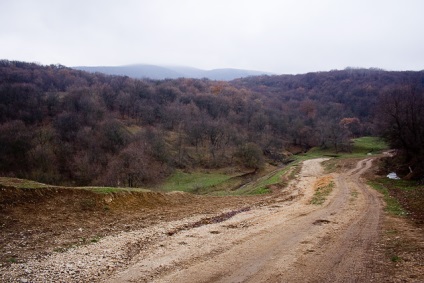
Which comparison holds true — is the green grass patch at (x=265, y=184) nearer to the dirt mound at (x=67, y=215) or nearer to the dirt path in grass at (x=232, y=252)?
the dirt mound at (x=67, y=215)

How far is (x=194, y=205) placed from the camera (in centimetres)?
1797

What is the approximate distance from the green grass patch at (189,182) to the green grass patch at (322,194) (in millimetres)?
18429

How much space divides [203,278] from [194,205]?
33.2 feet

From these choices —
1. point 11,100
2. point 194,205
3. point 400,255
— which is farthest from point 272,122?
point 400,255

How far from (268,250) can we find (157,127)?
80.1 metres

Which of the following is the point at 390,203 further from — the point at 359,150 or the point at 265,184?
the point at 359,150

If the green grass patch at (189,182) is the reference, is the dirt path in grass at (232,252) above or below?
above

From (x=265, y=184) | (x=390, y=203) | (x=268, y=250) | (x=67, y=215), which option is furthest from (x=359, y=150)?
(x=67, y=215)

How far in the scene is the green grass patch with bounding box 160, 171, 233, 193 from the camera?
41.3 meters

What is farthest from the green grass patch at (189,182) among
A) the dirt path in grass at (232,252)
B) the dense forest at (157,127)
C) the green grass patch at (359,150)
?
the green grass patch at (359,150)

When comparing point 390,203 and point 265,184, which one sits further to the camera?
point 265,184

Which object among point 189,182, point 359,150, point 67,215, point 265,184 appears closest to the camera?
point 67,215

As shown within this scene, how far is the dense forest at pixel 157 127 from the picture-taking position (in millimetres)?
43625

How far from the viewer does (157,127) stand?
8775 centimetres
